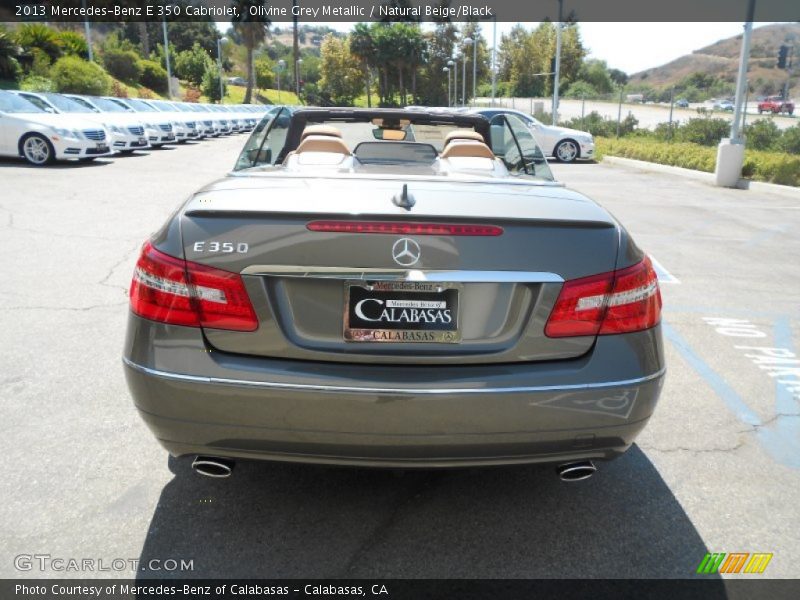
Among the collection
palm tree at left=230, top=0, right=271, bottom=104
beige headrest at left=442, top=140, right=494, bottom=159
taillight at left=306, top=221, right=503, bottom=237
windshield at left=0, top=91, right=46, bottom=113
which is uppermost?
palm tree at left=230, top=0, right=271, bottom=104

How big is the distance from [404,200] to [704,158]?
18.3m

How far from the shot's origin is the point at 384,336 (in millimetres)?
2398

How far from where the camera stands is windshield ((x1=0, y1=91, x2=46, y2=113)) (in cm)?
1588

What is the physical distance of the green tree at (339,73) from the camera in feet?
331

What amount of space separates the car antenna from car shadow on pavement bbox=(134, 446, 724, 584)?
0.99 m

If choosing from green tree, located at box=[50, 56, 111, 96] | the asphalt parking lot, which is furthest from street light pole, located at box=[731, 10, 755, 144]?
green tree, located at box=[50, 56, 111, 96]

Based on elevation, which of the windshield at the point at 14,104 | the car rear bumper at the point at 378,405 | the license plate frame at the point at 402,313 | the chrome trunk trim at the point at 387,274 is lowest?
the car rear bumper at the point at 378,405

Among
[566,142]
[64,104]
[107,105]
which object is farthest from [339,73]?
[64,104]

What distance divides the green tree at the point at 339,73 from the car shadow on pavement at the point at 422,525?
3964 inches

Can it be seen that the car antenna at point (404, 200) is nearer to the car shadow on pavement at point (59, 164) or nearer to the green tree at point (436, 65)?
the car shadow on pavement at point (59, 164)

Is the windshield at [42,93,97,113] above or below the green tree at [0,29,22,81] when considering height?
below

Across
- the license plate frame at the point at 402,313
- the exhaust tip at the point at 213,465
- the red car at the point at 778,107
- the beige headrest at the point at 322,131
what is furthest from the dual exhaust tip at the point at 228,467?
the red car at the point at 778,107

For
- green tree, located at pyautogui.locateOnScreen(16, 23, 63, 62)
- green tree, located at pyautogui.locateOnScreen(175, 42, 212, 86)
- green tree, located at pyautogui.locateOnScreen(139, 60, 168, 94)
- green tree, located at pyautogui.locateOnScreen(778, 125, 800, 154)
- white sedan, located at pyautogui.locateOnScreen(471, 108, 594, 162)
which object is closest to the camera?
green tree, located at pyautogui.locateOnScreen(778, 125, 800, 154)

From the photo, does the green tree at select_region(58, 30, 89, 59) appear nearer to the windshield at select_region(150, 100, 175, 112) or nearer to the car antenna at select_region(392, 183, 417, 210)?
the windshield at select_region(150, 100, 175, 112)
